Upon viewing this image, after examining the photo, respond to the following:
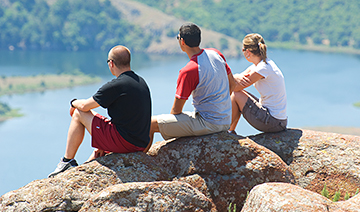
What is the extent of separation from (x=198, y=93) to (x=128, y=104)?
92cm

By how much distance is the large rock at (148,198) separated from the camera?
12.1ft

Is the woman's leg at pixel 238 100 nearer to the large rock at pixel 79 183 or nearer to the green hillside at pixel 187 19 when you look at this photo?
the large rock at pixel 79 183

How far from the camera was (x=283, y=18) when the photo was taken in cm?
15150

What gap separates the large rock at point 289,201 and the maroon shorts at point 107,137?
68.8 inches

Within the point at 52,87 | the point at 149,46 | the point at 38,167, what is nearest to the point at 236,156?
the point at 38,167

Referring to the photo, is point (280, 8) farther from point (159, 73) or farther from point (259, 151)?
point (259, 151)

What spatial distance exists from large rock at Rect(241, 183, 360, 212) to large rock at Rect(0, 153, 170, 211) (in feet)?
4.88

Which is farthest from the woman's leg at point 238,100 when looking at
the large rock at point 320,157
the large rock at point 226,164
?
the large rock at point 226,164

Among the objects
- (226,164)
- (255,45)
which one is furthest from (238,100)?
(226,164)

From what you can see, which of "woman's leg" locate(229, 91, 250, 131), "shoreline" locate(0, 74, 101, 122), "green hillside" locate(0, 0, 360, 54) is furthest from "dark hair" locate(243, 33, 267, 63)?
"green hillside" locate(0, 0, 360, 54)

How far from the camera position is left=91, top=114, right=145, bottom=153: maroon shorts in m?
4.60

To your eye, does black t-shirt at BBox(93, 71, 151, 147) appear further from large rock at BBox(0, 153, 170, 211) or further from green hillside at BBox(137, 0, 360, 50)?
green hillside at BBox(137, 0, 360, 50)

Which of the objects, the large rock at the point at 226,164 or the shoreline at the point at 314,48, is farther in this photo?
the shoreline at the point at 314,48

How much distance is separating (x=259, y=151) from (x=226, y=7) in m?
162
